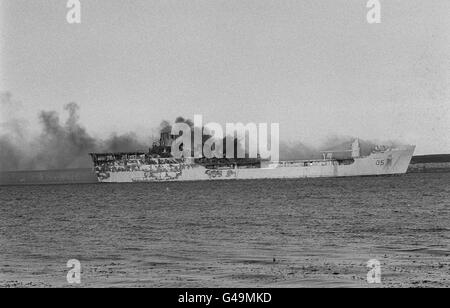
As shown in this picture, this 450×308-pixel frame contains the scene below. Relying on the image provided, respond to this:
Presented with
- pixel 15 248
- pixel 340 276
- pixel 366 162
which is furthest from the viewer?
pixel 366 162

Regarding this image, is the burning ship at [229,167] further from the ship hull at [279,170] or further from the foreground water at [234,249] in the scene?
the foreground water at [234,249]

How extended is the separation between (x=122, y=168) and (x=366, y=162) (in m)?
48.3

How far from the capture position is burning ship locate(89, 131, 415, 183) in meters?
116

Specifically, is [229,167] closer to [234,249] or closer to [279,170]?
[279,170]

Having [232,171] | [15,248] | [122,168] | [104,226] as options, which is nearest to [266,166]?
Answer: [232,171]

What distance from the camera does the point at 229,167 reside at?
125 m

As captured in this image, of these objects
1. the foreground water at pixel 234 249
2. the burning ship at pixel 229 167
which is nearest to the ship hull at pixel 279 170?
the burning ship at pixel 229 167

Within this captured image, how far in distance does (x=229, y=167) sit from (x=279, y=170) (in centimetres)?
1170

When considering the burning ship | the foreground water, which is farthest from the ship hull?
the foreground water

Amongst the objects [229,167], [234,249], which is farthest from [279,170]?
[234,249]

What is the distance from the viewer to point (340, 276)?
15516 millimetres
